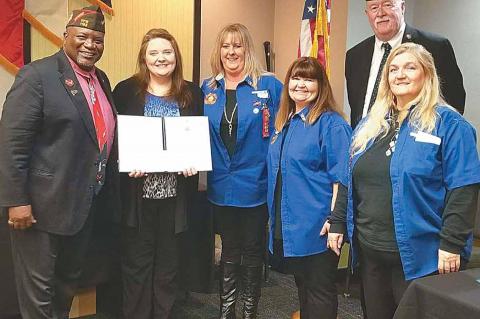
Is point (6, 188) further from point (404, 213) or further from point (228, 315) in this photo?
point (404, 213)

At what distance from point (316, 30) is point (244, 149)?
1471 millimetres

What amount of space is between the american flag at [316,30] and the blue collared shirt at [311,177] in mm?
1395

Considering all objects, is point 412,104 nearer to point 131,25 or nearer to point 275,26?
point 131,25

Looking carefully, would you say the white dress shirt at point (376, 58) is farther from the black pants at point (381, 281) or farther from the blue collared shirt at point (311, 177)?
the black pants at point (381, 281)

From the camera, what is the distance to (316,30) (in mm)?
3535

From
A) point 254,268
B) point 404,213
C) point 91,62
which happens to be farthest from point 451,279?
point 91,62

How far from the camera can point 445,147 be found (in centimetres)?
169

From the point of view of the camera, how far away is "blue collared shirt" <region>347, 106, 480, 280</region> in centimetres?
167

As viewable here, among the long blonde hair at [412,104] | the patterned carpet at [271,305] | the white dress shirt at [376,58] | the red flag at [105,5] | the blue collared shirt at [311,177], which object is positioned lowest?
the patterned carpet at [271,305]

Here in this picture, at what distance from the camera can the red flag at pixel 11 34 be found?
3160 millimetres

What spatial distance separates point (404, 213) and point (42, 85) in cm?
150

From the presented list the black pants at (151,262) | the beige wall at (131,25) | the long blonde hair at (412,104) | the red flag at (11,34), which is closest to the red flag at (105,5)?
the beige wall at (131,25)

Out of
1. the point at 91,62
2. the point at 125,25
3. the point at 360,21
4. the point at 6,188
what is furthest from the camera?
the point at 360,21

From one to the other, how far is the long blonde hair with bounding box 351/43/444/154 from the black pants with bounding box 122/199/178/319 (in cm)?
104
